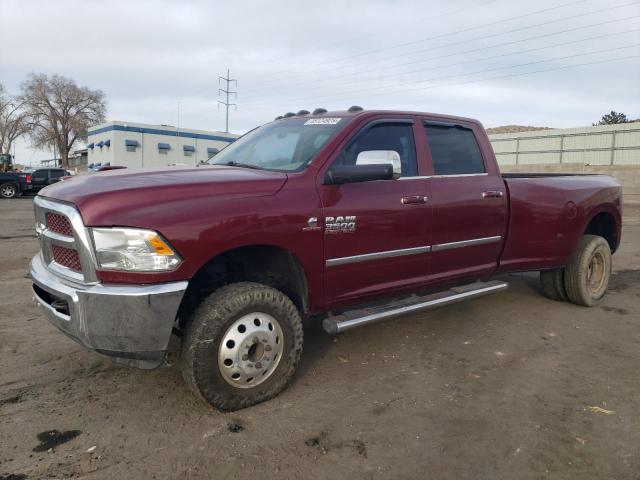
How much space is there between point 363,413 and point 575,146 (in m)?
32.2

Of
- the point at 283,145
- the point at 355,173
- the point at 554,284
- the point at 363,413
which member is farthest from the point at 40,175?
the point at 363,413

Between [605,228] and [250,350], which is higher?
[605,228]

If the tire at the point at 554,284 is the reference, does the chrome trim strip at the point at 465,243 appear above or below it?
above

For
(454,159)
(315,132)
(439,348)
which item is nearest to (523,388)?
(439,348)

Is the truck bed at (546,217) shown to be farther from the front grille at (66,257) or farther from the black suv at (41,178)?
the black suv at (41,178)

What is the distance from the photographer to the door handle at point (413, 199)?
374cm

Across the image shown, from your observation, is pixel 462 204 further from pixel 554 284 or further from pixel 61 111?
pixel 61 111

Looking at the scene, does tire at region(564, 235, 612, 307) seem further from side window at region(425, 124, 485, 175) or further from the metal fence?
the metal fence

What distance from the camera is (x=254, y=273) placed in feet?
11.4

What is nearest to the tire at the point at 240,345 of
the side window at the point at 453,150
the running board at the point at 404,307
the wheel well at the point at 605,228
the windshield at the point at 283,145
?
the running board at the point at 404,307

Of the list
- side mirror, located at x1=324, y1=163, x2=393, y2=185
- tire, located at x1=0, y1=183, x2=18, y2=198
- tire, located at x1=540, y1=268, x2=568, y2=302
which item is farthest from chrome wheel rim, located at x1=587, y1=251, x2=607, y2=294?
tire, located at x1=0, y1=183, x2=18, y2=198

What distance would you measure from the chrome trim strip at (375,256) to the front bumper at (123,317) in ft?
3.51

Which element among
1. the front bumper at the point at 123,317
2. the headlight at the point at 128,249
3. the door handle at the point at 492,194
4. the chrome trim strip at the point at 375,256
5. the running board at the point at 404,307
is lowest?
the running board at the point at 404,307

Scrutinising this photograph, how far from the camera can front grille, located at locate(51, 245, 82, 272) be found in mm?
2826
